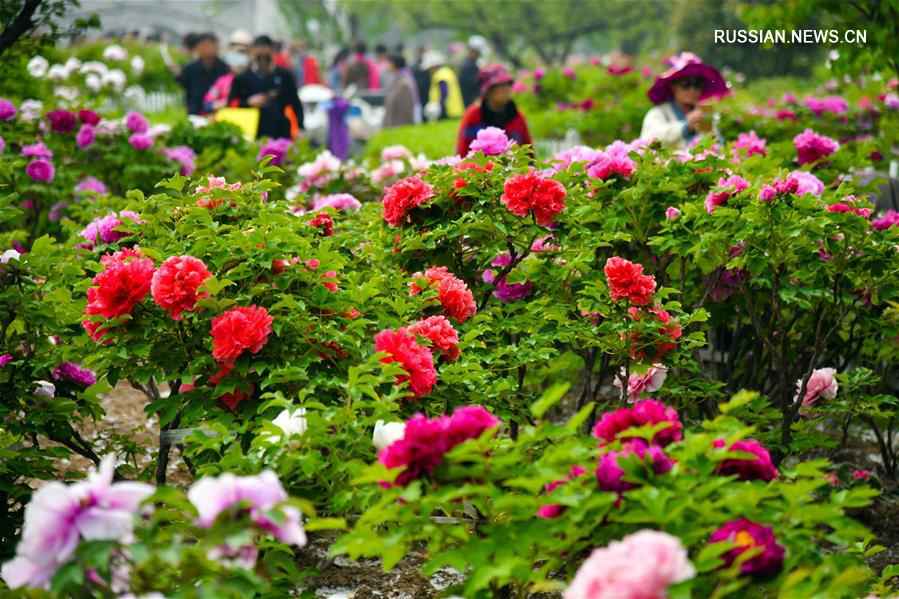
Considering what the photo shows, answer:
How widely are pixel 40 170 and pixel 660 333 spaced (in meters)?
3.89

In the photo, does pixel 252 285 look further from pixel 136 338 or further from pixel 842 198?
pixel 842 198

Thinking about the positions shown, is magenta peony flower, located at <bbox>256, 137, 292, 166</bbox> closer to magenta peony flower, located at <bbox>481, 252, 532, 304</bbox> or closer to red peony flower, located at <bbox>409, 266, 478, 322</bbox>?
magenta peony flower, located at <bbox>481, 252, 532, 304</bbox>

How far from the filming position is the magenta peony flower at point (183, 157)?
6.84 m

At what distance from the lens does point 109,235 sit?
371 cm

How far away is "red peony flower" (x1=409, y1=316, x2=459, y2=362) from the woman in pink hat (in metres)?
3.97

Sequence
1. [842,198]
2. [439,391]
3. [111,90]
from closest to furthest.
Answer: [439,391] → [842,198] → [111,90]

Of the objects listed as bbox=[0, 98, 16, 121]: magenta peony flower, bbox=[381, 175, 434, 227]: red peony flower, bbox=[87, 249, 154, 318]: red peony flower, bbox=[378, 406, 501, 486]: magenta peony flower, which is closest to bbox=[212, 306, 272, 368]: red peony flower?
bbox=[87, 249, 154, 318]: red peony flower

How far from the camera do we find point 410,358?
2.69m

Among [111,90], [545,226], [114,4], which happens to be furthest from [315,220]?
[114,4]

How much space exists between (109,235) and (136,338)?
809mm

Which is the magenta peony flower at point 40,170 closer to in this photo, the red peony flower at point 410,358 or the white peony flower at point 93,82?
the red peony flower at point 410,358

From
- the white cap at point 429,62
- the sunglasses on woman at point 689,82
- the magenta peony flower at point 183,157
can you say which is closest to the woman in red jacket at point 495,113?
the sunglasses on woman at point 689,82

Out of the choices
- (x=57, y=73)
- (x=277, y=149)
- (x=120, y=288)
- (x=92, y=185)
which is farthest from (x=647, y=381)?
(x=57, y=73)

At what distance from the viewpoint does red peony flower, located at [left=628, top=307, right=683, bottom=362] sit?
3457 mm
